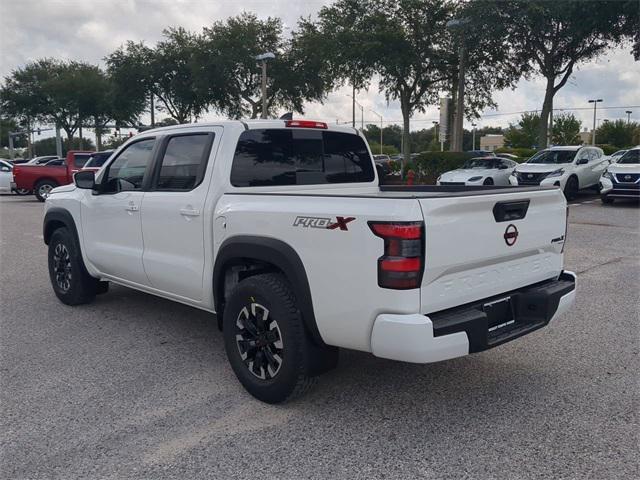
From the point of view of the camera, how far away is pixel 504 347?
4766 mm

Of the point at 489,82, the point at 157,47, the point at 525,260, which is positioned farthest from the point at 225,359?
the point at 157,47

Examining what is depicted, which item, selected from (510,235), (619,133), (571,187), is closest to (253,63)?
(571,187)

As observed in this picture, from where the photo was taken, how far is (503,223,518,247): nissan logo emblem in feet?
11.4

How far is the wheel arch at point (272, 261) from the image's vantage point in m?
3.39

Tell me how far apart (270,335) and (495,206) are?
159 centimetres

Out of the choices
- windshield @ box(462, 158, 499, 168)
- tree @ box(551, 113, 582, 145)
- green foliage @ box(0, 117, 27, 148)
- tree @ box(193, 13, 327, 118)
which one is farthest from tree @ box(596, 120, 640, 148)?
green foliage @ box(0, 117, 27, 148)

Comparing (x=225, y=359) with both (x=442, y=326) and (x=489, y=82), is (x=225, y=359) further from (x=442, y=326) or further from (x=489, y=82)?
(x=489, y=82)

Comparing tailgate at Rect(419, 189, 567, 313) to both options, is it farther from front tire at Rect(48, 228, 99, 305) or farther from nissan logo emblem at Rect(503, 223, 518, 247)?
front tire at Rect(48, 228, 99, 305)

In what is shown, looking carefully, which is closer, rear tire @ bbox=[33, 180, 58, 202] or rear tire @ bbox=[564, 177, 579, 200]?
rear tire @ bbox=[564, 177, 579, 200]

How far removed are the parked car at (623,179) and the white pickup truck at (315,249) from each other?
12.6m

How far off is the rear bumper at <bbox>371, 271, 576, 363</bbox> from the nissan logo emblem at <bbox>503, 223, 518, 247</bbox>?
34 centimetres

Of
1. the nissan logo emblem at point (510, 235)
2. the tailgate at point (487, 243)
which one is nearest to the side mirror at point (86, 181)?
the tailgate at point (487, 243)

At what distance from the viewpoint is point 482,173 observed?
17.8 m

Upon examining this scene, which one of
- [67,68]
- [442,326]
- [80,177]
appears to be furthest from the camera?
A: [67,68]
